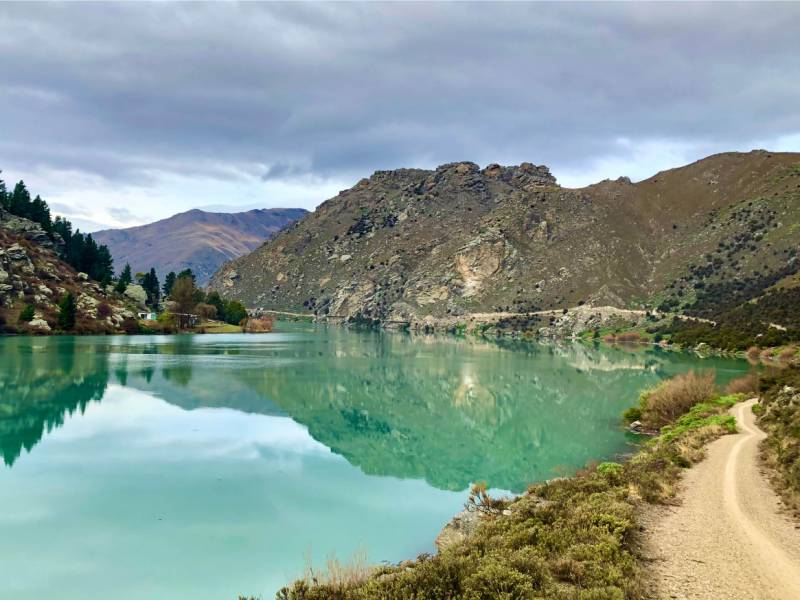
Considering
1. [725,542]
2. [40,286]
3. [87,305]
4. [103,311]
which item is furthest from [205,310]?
[725,542]

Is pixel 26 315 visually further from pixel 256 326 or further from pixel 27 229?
pixel 256 326

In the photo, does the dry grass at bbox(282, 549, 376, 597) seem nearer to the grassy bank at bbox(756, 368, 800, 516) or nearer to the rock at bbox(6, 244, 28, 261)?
the grassy bank at bbox(756, 368, 800, 516)

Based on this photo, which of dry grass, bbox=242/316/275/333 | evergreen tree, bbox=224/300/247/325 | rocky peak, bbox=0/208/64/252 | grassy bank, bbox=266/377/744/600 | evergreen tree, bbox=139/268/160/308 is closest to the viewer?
grassy bank, bbox=266/377/744/600

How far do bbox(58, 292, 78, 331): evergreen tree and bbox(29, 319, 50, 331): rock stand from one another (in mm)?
2390

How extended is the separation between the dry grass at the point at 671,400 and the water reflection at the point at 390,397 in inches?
106

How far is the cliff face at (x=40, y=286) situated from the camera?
4065 inches

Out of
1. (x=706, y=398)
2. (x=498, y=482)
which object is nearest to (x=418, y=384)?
(x=706, y=398)

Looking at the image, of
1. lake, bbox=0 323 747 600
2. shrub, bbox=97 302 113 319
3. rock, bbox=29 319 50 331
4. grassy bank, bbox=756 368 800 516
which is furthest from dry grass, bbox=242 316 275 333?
grassy bank, bbox=756 368 800 516

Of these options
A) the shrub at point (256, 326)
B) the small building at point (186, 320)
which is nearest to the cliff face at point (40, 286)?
the small building at point (186, 320)

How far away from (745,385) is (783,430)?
23.4m

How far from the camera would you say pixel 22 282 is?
351ft

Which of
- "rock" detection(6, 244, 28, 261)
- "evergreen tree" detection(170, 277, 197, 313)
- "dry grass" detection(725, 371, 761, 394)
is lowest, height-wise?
"dry grass" detection(725, 371, 761, 394)

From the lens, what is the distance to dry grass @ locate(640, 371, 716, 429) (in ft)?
124

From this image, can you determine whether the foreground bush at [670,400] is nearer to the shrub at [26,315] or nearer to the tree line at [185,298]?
the shrub at [26,315]
